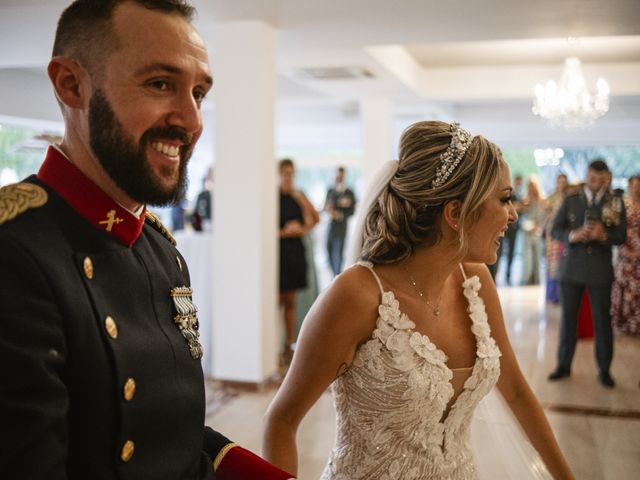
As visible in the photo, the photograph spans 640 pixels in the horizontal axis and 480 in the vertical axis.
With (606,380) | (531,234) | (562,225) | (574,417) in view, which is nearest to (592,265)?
(562,225)

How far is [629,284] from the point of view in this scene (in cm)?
830

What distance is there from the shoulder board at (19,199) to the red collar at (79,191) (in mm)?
31

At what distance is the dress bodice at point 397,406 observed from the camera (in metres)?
1.71

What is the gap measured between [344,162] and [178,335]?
18303mm

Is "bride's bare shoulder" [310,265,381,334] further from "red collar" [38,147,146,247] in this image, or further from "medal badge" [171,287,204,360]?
"red collar" [38,147,146,247]

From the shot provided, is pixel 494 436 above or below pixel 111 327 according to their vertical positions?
below

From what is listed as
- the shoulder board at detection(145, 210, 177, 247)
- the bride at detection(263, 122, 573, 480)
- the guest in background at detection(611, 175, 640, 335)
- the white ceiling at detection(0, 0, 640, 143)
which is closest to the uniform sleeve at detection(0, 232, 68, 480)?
the shoulder board at detection(145, 210, 177, 247)

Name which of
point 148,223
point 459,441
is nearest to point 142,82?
point 148,223

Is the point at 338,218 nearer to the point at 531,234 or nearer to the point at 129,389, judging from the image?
the point at 531,234

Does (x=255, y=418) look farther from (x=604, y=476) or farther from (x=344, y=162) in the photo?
(x=344, y=162)

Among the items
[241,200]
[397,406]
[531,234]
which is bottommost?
[531,234]

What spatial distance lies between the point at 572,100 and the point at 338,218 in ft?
16.5

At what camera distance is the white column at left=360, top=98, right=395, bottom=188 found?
1065cm

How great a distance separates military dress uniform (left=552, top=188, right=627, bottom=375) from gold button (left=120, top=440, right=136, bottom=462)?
5.36 meters
